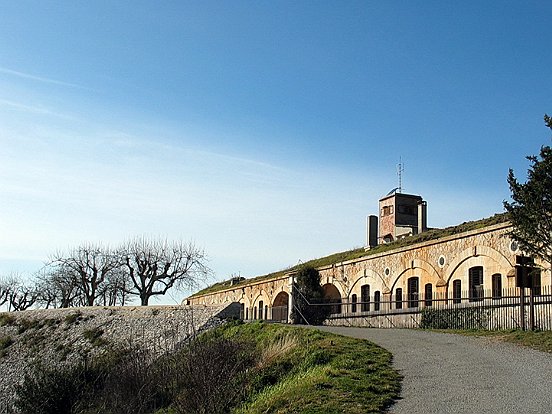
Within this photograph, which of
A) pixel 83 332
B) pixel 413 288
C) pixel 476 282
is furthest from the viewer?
pixel 83 332

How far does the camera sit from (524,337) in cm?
1777

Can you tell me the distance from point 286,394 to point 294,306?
1997 centimetres

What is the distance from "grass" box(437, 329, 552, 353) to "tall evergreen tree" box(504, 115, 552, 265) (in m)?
2.14

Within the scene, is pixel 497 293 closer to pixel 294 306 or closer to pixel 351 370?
pixel 294 306

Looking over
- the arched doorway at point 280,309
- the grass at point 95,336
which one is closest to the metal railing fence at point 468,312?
the arched doorway at point 280,309

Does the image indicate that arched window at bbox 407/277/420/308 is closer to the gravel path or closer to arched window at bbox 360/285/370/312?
arched window at bbox 360/285/370/312

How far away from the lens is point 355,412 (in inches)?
392

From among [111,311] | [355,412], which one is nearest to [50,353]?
[111,311]

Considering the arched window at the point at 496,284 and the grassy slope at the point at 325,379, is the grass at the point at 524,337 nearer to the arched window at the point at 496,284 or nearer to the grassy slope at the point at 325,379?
the grassy slope at the point at 325,379

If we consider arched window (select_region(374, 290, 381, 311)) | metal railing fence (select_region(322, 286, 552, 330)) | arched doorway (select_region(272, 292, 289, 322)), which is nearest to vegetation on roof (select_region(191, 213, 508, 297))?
arched doorway (select_region(272, 292, 289, 322))

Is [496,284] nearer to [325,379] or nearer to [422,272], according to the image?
[422,272]

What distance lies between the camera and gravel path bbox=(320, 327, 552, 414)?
10.1m

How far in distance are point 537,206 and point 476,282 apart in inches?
325

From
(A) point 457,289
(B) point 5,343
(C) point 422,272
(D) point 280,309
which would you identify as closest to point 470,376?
(A) point 457,289
